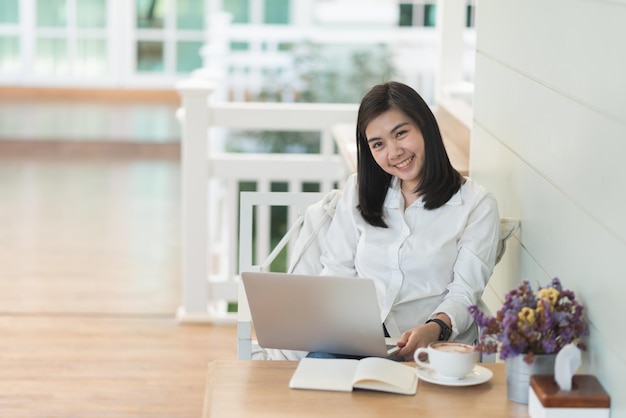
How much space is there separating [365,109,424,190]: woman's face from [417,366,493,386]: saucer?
59 cm

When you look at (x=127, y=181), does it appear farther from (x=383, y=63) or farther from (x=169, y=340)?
(x=169, y=340)

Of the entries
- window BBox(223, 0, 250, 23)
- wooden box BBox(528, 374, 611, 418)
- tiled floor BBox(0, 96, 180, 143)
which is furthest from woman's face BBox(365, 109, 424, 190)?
window BBox(223, 0, 250, 23)

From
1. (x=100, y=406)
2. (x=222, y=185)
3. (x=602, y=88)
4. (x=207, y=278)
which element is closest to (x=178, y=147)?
A: (x=222, y=185)

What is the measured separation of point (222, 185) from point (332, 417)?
14.7 feet

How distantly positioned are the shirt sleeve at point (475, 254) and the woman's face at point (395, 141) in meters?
0.18

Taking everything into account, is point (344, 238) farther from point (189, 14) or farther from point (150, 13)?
point (150, 13)

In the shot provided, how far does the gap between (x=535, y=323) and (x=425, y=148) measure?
706mm

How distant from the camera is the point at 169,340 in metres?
4.49

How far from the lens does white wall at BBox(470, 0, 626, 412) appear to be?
1.73m

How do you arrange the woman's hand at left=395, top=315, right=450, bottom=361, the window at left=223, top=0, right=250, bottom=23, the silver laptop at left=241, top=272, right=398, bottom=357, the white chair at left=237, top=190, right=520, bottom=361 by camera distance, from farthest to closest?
the window at left=223, top=0, right=250, bottom=23 → the white chair at left=237, top=190, right=520, bottom=361 → the woman's hand at left=395, top=315, right=450, bottom=361 → the silver laptop at left=241, top=272, right=398, bottom=357

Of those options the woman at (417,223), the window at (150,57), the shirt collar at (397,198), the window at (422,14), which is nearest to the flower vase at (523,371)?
the woman at (417,223)

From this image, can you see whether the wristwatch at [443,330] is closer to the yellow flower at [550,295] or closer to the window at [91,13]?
the yellow flower at [550,295]

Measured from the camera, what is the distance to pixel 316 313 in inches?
81.0

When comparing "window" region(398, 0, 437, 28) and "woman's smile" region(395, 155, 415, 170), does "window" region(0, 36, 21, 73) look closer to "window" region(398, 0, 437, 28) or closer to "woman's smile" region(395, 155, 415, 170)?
"window" region(398, 0, 437, 28)
